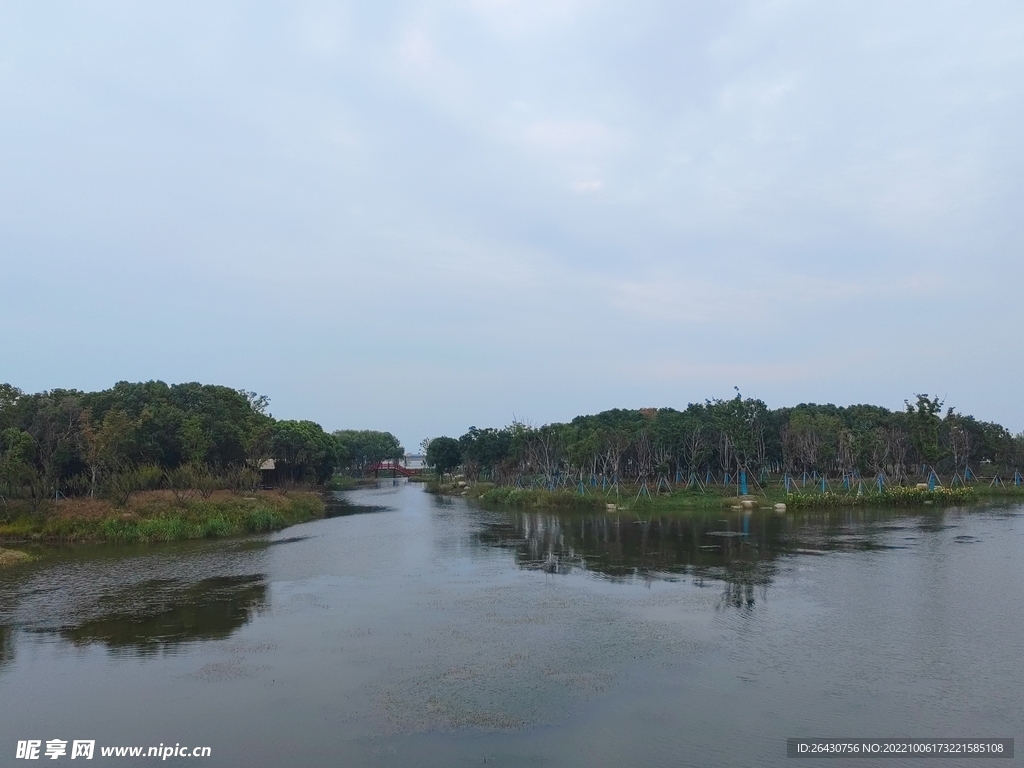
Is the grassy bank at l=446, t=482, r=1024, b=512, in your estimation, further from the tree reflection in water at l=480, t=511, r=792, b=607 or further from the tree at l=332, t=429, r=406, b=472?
the tree at l=332, t=429, r=406, b=472

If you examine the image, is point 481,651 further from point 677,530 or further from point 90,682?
point 677,530

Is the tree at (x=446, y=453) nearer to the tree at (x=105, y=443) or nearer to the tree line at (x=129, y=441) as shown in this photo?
the tree line at (x=129, y=441)

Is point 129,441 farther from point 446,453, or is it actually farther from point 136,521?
point 446,453

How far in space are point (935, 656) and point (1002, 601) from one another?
4957 mm

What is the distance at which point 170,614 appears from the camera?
50.6ft

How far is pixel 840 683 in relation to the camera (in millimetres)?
9953

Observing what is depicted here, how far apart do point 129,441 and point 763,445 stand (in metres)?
39.0

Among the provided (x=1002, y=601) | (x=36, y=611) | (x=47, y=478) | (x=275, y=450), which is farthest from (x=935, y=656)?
(x=275, y=450)

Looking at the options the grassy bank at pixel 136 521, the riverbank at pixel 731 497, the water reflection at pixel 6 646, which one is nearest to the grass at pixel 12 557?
the grassy bank at pixel 136 521

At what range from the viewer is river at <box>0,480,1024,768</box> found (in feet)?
28.0

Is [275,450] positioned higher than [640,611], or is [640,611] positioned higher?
[275,450]

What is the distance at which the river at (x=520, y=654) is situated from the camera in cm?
853

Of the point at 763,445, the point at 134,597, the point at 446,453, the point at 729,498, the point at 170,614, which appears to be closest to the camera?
the point at 170,614

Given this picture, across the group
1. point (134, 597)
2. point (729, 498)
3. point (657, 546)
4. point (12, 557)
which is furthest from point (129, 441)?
point (729, 498)
